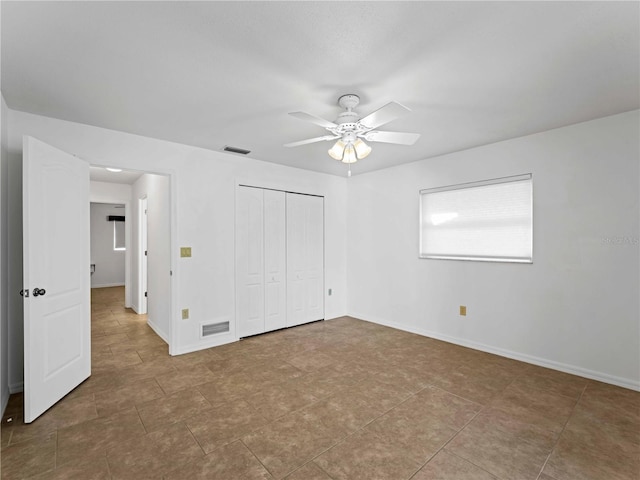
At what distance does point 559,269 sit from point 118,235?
10372 millimetres

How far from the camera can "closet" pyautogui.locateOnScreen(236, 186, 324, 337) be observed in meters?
4.20

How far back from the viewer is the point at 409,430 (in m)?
2.16

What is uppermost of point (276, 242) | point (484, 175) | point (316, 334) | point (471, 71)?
point (471, 71)

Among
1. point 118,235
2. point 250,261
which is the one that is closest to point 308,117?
point 250,261

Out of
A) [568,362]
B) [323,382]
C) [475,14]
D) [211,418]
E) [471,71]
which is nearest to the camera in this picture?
[475,14]

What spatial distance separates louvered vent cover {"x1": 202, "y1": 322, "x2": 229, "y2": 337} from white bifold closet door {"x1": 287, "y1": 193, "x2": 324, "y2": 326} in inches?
40.4

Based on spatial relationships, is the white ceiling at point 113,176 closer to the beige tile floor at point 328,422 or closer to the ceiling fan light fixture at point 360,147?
the beige tile floor at point 328,422

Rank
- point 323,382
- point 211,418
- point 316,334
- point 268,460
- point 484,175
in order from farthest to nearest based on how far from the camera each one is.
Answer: point 316,334 → point 484,175 → point 323,382 → point 211,418 → point 268,460

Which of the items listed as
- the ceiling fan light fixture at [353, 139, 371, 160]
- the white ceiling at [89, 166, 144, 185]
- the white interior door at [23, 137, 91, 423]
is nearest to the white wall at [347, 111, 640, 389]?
the ceiling fan light fixture at [353, 139, 371, 160]

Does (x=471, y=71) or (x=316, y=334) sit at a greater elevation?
(x=471, y=71)

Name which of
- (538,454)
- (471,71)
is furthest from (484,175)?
(538,454)

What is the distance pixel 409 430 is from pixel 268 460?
98 centimetres

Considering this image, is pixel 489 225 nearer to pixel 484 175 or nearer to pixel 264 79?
pixel 484 175

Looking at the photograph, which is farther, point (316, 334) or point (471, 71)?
point (316, 334)
